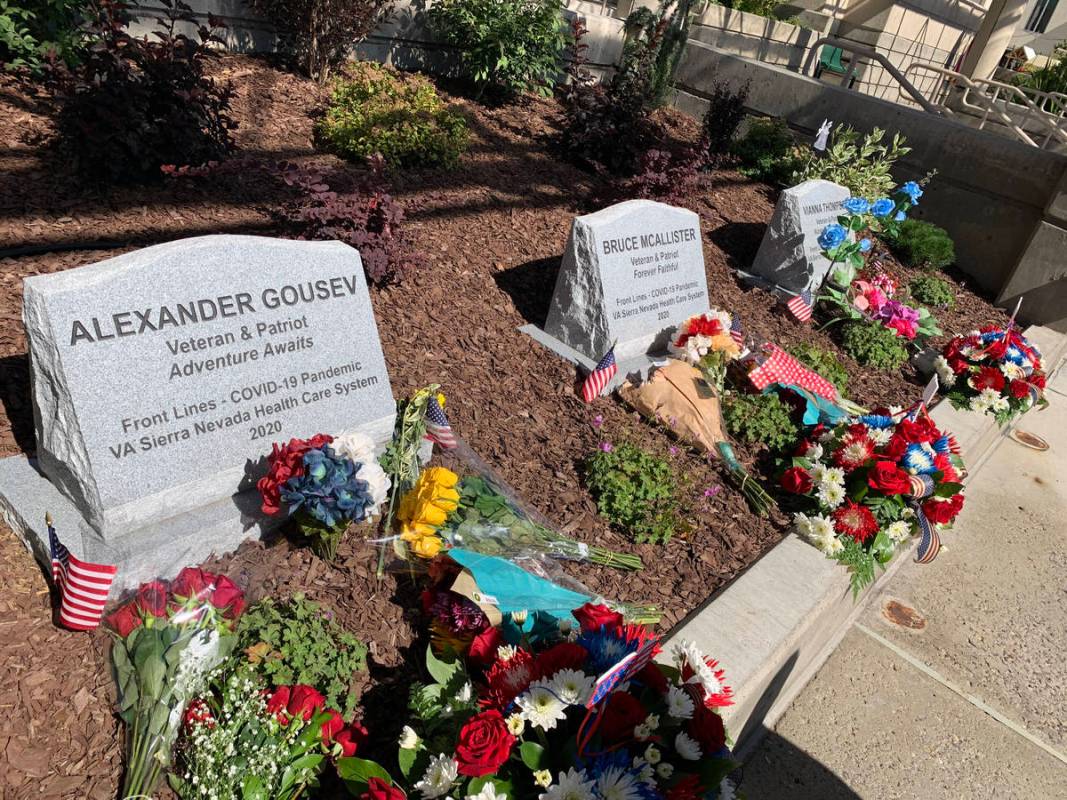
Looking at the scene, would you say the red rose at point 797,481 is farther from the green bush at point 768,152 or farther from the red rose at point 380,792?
the green bush at point 768,152

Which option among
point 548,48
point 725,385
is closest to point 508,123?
point 548,48

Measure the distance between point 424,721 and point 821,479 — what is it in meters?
2.66

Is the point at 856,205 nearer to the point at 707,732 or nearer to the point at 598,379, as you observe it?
the point at 598,379

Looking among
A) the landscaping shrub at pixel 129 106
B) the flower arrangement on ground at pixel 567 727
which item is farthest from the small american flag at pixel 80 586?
the landscaping shrub at pixel 129 106

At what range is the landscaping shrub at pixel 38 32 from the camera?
490 cm

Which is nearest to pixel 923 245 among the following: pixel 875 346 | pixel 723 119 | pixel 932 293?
pixel 932 293

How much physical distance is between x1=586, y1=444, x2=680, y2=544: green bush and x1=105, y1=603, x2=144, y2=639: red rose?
2.09 m

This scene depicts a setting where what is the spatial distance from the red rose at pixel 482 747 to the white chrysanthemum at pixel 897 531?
9.01ft

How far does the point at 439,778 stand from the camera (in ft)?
6.21

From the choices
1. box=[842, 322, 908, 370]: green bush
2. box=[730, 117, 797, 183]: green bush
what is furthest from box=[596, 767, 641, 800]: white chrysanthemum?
box=[730, 117, 797, 183]: green bush

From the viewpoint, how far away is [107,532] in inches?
99.4

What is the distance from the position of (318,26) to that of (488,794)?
698 centimetres

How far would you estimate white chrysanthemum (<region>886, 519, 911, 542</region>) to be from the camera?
378 cm

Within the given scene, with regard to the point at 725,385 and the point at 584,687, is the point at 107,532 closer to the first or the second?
the point at 584,687
